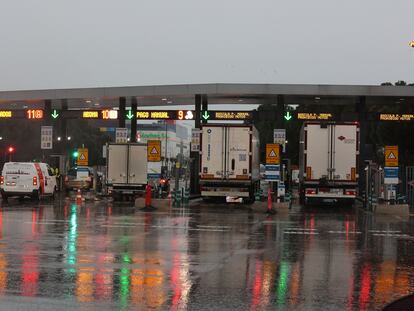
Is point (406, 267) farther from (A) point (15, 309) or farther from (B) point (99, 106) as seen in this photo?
(B) point (99, 106)

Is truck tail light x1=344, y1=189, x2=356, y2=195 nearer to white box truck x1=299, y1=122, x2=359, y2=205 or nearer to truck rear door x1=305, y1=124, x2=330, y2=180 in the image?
white box truck x1=299, y1=122, x2=359, y2=205

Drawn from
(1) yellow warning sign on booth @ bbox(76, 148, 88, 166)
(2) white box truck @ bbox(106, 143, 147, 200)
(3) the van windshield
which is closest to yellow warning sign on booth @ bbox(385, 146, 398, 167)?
(2) white box truck @ bbox(106, 143, 147, 200)

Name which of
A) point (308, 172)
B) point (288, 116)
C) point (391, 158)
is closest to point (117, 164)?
point (308, 172)

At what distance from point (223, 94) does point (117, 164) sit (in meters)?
8.27

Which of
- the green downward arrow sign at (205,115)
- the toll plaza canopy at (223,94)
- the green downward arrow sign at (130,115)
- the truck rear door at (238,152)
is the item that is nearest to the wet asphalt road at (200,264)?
the truck rear door at (238,152)

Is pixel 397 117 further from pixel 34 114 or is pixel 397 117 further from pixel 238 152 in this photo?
pixel 34 114

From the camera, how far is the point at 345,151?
2625cm

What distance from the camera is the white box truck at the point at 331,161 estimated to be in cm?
2616

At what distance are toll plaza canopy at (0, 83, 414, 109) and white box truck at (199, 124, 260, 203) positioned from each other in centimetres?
776

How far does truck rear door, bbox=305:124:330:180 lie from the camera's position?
86.4 ft

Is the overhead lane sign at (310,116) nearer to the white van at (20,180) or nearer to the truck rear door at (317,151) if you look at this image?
the truck rear door at (317,151)

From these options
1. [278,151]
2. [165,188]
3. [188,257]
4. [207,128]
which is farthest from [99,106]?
[188,257]

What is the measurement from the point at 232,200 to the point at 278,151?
4.15 metres

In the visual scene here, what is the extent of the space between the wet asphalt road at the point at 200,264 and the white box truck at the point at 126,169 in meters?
11.1
